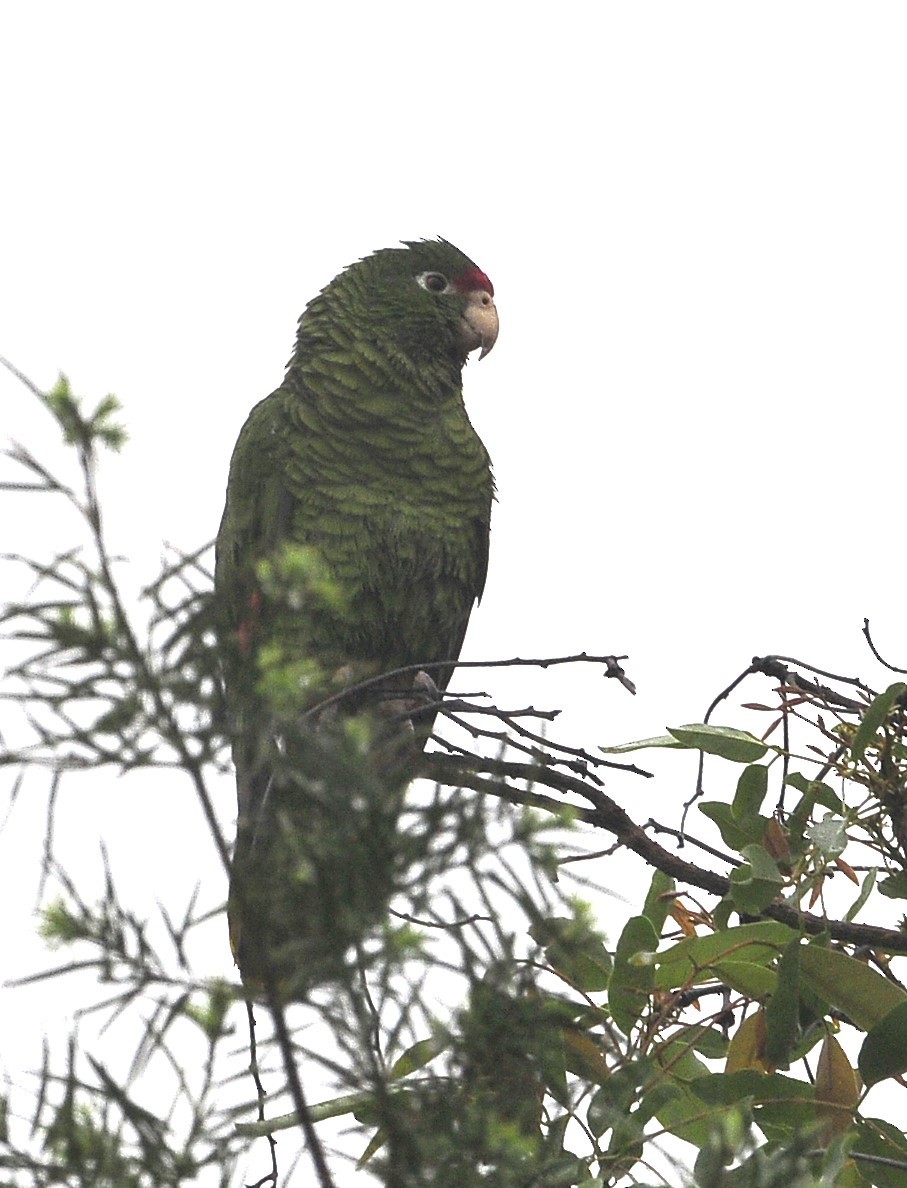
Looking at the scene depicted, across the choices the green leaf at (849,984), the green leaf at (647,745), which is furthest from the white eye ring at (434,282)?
the green leaf at (849,984)

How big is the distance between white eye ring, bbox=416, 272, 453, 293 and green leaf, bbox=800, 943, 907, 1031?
96.1 inches

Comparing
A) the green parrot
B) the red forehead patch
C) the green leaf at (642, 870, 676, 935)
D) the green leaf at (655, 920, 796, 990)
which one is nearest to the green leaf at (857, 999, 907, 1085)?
the green leaf at (655, 920, 796, 990)

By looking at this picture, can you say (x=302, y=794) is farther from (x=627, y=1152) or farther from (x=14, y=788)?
(x=627, y=1152)

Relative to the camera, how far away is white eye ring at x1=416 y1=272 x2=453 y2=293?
350cm

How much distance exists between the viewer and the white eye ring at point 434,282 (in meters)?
3.50

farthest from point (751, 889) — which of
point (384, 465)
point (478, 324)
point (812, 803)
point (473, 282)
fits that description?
point (473, 282)

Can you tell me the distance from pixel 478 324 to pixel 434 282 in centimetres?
16

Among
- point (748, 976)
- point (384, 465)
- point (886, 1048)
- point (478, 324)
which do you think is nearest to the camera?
point (886, 1048)

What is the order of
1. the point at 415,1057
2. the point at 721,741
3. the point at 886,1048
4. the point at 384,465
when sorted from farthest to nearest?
the point at 384,465 → the point at 721,741 → the point at 886,1048 → the point at 415,1057

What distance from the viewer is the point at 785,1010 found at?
1.27 m

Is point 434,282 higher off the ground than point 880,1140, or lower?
higher

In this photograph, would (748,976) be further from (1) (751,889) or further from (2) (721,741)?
(2) (721,741)

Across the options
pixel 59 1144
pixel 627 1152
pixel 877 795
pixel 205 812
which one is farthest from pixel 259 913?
pixel 877 795

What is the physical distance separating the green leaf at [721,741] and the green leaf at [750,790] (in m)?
0.03
